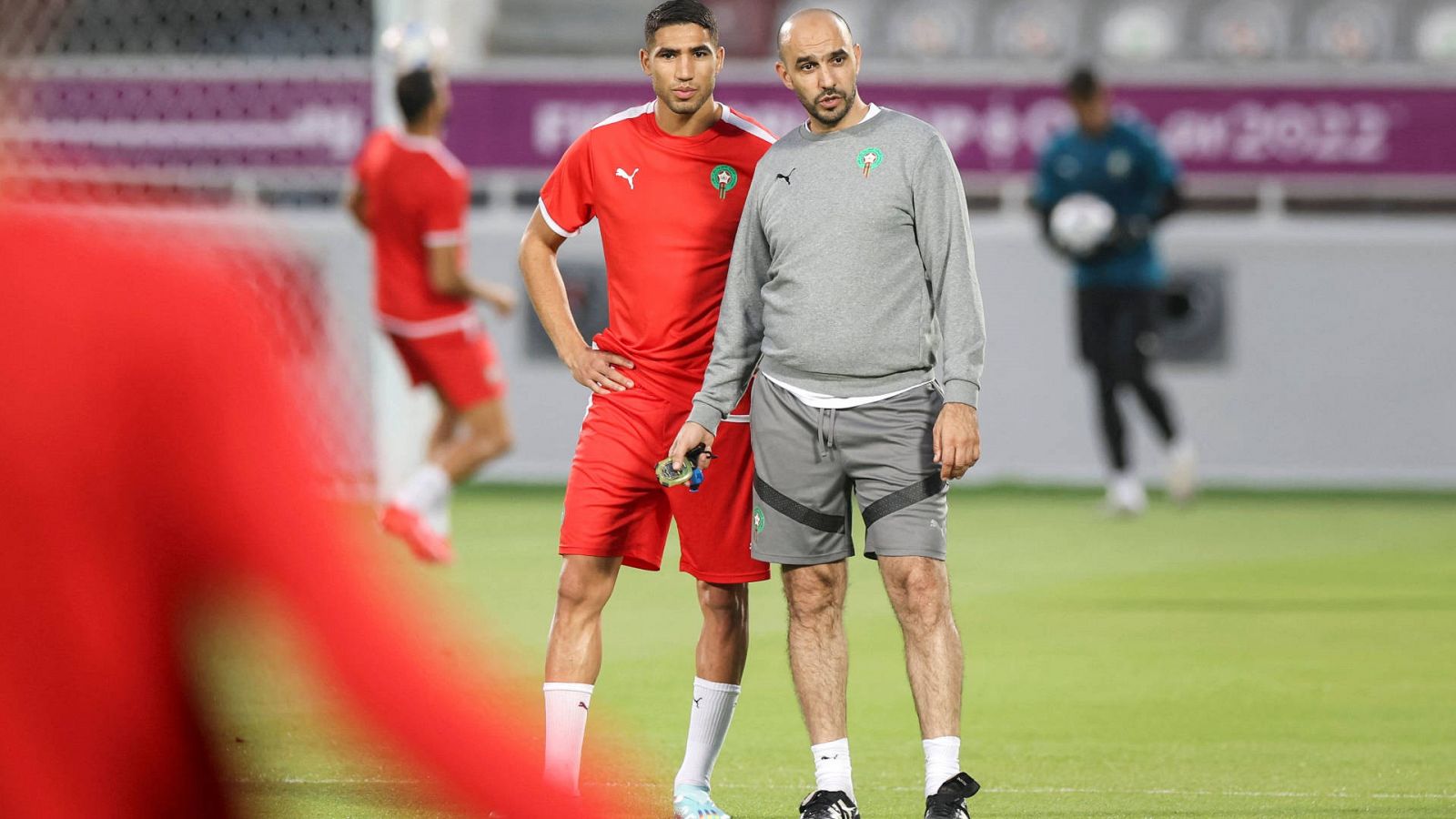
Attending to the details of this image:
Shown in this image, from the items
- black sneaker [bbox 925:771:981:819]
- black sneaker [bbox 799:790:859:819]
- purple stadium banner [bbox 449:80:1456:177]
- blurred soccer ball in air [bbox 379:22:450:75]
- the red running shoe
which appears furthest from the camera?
purple stadium banner [bbox 449:80:1456:177]

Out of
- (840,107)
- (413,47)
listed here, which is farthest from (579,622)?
(413,47)

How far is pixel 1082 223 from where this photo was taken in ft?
37.2

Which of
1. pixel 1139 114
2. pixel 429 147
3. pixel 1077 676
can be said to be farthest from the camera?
pixel 1139 114

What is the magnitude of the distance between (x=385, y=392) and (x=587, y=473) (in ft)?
24.0

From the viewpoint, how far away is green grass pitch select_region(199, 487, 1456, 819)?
4.78 metres

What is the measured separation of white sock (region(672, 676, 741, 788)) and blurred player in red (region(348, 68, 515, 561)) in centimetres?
468

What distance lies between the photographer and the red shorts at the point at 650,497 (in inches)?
183

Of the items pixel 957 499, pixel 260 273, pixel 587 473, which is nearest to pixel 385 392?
pixel 957 499

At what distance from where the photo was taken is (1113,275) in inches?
460

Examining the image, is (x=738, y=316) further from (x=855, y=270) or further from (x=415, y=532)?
(x=415, y=532)

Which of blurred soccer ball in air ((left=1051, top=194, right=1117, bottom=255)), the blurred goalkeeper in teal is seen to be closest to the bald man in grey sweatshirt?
blurred soccer ball in air ((left=1051, top=194, right=1117, bottom=255))

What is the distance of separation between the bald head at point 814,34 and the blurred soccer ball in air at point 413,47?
208 inches

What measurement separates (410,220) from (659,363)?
5.05 metres

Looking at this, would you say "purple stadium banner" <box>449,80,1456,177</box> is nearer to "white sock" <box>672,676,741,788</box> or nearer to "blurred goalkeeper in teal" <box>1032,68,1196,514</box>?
"blurred goalkeeper in teal" <box>1032,68,1196,514</box>
